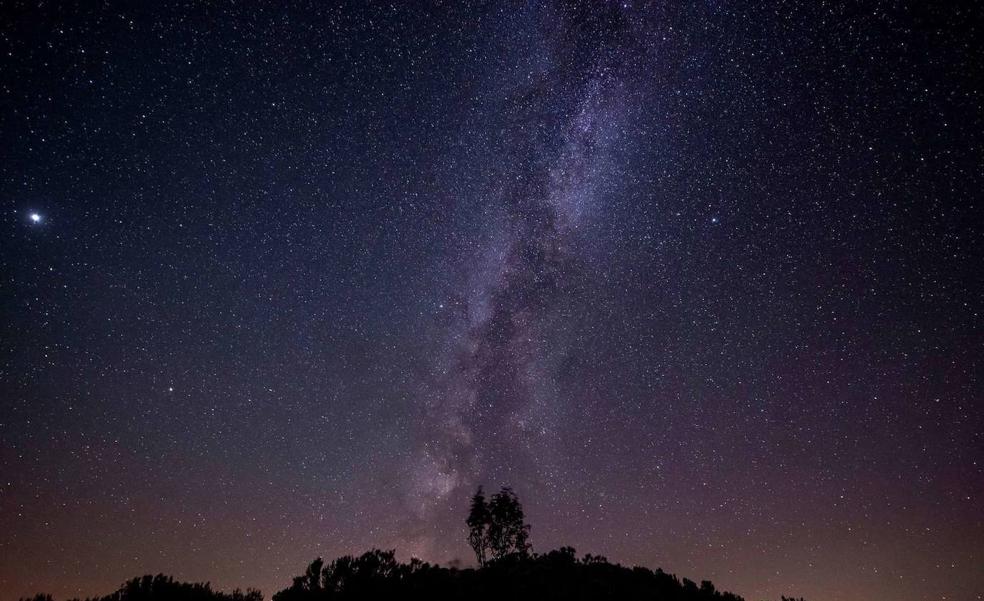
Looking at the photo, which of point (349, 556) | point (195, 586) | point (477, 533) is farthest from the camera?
point (477, 533)

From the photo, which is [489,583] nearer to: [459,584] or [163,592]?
[459,584]

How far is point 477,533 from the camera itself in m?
36.0

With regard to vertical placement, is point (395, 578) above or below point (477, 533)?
below

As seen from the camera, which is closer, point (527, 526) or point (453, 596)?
point (453, 596)

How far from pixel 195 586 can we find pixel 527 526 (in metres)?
22.7

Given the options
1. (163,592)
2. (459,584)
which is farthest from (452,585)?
(163,592)

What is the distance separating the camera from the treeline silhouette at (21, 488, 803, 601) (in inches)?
768

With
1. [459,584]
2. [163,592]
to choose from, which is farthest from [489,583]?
[163,592]

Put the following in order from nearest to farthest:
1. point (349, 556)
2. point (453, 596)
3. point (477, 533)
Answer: point (453, 596) < point (349, 556) < point (477, 533)

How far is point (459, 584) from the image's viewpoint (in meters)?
20.9

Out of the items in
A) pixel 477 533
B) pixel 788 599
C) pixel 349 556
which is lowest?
pixel 788 599

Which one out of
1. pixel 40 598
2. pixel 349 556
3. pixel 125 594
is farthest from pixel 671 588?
pixel 40 598

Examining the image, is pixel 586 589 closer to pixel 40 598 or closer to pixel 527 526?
pixel 527 526

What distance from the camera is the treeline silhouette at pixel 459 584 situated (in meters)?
19.5
